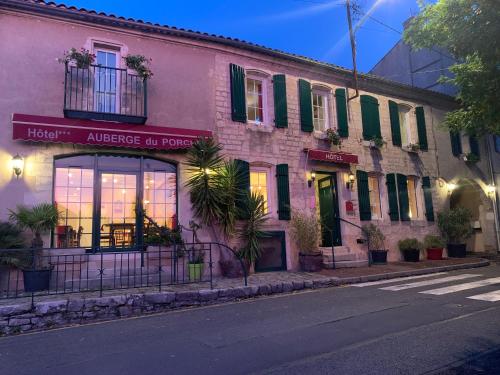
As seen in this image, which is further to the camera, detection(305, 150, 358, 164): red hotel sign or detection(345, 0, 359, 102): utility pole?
detection(345, 0, 359, 102): utility pole

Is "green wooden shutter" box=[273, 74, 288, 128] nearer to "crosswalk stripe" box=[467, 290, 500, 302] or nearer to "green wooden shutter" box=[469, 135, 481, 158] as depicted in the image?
"crosswalk stripe" box=[467, 290, 500, 302]

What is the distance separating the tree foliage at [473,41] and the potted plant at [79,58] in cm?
703

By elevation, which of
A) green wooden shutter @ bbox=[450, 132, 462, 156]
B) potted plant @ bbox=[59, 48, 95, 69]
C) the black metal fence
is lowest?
the black metal fence

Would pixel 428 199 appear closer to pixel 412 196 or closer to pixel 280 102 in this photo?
pixel 412 196

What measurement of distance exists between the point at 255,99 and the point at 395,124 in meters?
Answer: 6.03

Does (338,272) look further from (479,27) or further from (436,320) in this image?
(479,27)

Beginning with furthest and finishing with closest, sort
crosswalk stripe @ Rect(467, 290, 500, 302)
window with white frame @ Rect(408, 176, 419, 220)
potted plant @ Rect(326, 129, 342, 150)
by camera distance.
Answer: window with white frame @ Rect(408, 176, 419, 220)
potted plant @ Rect(326, 129, 342, 150)
crosswalk stripe @ Rect(467, 290, 500, 302)

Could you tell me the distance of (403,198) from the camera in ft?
46.4

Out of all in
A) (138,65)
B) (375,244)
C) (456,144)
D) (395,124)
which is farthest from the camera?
(456,144)

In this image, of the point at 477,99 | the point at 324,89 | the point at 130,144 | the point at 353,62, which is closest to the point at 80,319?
the point at 130,144

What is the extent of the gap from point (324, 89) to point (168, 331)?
33.4 ft

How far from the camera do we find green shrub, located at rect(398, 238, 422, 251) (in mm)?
13008

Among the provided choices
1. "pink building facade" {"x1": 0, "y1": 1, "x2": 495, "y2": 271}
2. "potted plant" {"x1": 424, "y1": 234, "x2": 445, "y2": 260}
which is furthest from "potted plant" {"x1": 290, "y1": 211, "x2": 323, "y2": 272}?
"potted plant" {"x1": 424, "y1": 234, "x2": 445, "y2": 260}

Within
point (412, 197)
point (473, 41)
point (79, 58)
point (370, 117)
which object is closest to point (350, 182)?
point (370, 117)
